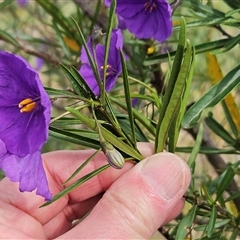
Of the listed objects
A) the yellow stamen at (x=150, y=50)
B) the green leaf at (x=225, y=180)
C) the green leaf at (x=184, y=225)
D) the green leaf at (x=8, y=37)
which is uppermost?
the green leaf at (x=8, y=37)

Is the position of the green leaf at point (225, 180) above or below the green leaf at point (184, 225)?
above

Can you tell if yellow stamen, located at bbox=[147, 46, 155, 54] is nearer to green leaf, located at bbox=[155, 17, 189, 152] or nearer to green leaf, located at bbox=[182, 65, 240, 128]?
green leaf, located at bbox=[182, 65, 240, 128]

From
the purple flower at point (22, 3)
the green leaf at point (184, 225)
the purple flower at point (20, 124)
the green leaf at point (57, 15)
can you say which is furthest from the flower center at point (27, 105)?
the purple flower at point (22, 3)

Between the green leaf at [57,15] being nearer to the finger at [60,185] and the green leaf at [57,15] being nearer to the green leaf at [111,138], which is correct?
the finger at [60,185]

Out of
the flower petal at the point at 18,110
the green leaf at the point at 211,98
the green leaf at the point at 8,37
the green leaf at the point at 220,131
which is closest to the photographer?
the flower petal at the point at 18,110

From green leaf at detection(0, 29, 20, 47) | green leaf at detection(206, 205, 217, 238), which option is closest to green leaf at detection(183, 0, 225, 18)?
green leaf at detection(206, 205, 217, 238)

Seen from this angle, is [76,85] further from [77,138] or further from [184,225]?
[184,225]

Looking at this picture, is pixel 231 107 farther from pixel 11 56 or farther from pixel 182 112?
pixel 11 56
